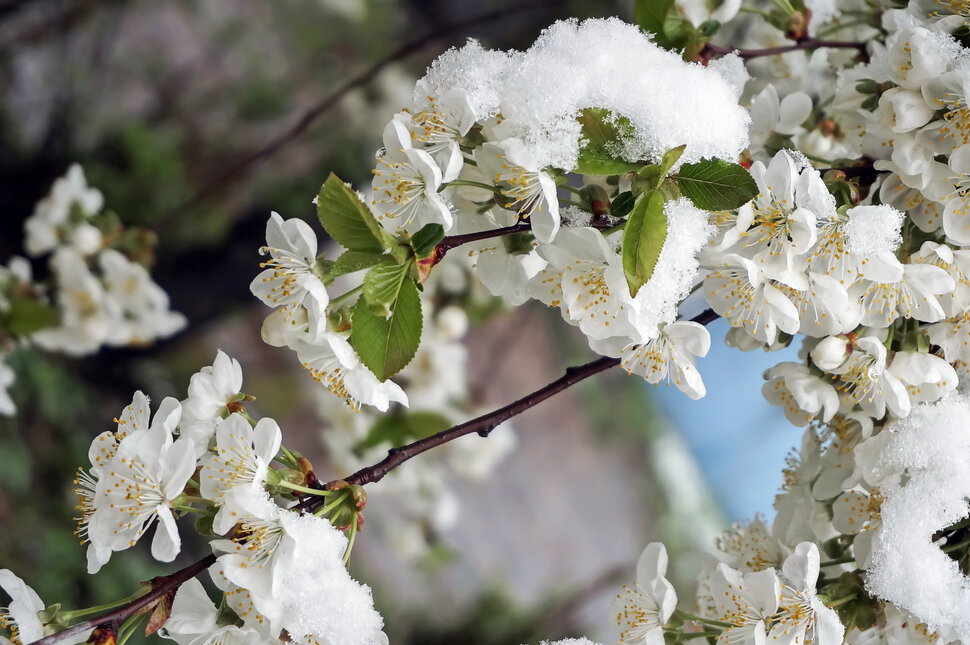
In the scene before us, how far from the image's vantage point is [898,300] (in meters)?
0.50

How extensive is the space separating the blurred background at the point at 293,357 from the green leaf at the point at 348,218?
0.73 m


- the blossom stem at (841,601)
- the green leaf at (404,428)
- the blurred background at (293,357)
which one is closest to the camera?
the blossom stem at (841,601)

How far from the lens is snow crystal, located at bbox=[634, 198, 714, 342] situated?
1.47 ft

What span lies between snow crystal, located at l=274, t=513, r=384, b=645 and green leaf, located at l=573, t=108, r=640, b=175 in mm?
246

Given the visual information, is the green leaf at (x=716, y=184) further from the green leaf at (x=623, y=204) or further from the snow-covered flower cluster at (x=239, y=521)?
the snow-covered flower cluster at (x=239, y=521)

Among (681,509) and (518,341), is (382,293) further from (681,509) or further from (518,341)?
(681,509)

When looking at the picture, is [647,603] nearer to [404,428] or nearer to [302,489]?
[302,489]

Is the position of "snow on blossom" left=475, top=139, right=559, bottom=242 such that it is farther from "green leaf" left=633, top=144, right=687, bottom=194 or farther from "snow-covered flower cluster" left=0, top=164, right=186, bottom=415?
"snow-covered flower cluster" left=0, top=164, right=186, bottom=415

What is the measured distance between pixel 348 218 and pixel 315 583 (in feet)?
0.67

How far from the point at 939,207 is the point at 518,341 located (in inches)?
78.3

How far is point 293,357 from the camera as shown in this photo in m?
2.10

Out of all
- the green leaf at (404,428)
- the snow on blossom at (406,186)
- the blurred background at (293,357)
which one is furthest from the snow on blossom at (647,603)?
the blurred background at (293,357)

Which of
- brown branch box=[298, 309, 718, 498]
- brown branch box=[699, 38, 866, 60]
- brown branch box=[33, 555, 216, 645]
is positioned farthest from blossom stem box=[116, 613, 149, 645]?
brown branch box=[699, 38, 866, 60]

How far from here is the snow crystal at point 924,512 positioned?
1.63 ft
